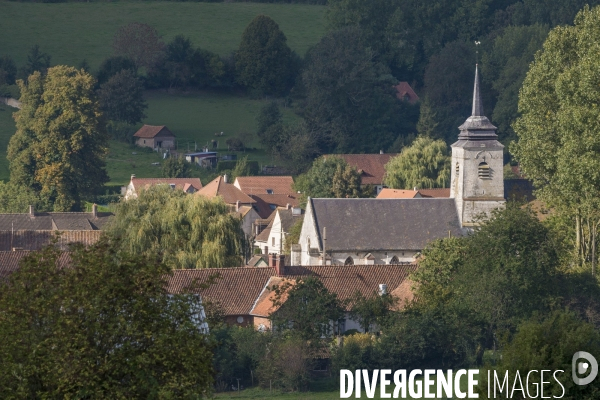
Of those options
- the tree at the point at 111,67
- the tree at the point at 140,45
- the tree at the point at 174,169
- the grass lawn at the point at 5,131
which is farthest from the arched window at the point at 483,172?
the tree at the point at 140,45

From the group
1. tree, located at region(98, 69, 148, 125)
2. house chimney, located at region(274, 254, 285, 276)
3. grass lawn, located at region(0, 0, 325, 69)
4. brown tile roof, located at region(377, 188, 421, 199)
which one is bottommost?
house chimney, located at region(274, 254, 285, 276)

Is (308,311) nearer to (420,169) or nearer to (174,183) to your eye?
(174,183)

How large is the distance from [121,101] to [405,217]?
1680 inches

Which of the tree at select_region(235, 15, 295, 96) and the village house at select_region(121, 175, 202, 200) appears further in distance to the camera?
the tree at select_region(235, 15, 295, 96)

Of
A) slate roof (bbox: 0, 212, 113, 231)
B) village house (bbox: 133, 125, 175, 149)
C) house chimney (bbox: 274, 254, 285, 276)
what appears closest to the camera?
house chimney (bbox: 274, 254, 285, 276)

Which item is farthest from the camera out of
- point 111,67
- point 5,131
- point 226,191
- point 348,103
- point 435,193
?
point 111,67

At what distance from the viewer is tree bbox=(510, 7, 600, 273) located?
48781mm

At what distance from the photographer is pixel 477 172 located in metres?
63.2

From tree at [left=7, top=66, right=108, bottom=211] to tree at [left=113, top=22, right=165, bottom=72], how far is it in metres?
30.1

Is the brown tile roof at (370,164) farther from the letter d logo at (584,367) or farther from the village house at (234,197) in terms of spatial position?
the letter d logo at (584,367)

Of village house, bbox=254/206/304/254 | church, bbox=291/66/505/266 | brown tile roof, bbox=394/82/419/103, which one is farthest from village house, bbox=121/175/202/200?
brown tile roof, bbox=394/82/419/103

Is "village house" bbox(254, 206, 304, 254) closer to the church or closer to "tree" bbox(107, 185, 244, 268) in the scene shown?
the church

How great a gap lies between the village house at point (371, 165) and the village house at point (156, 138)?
11588 mm

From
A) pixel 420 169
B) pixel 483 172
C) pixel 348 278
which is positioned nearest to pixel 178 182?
pixel 420 169
